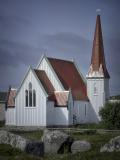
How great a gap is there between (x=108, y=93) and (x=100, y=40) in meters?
7.20

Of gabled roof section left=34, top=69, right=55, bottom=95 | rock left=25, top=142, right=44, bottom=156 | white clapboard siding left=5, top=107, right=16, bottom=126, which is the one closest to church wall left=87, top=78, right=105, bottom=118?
gabled roof section left=34, top=69, right=55, bottom=95

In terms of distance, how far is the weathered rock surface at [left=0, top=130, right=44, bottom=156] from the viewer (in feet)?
92.4

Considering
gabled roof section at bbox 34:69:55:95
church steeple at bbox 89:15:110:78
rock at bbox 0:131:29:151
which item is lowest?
rock at bbox 0:131:29:151

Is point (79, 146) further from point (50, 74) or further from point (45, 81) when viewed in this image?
point (50, 74)

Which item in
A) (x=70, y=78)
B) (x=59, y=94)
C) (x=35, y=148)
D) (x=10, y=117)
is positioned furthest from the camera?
(x=70, y=78)

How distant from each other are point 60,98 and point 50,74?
14.0 ft

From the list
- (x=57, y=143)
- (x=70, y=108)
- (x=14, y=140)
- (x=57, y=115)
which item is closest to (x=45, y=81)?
(x=70, y=108)

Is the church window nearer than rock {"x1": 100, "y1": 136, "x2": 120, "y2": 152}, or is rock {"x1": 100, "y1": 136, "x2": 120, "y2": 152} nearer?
rock {"x1": 100, "y1": 136, "x2": 120, "y2": 152}

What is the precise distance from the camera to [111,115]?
187 ft

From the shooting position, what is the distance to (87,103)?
250ft

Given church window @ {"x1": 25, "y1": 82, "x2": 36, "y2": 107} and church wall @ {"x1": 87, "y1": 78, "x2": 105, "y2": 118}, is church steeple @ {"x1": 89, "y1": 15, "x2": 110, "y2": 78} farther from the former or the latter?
church window @ {"x1": 25, "y1": 82, "x2": 36, "y2": 107}

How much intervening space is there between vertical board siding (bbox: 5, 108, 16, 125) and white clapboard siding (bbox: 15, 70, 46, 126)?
2.76 feet

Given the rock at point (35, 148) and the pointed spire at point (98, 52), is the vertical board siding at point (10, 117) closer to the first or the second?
the pointed spire at point (98, 52)

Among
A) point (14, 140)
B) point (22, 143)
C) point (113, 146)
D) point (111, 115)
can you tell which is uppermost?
point (111, 115)
